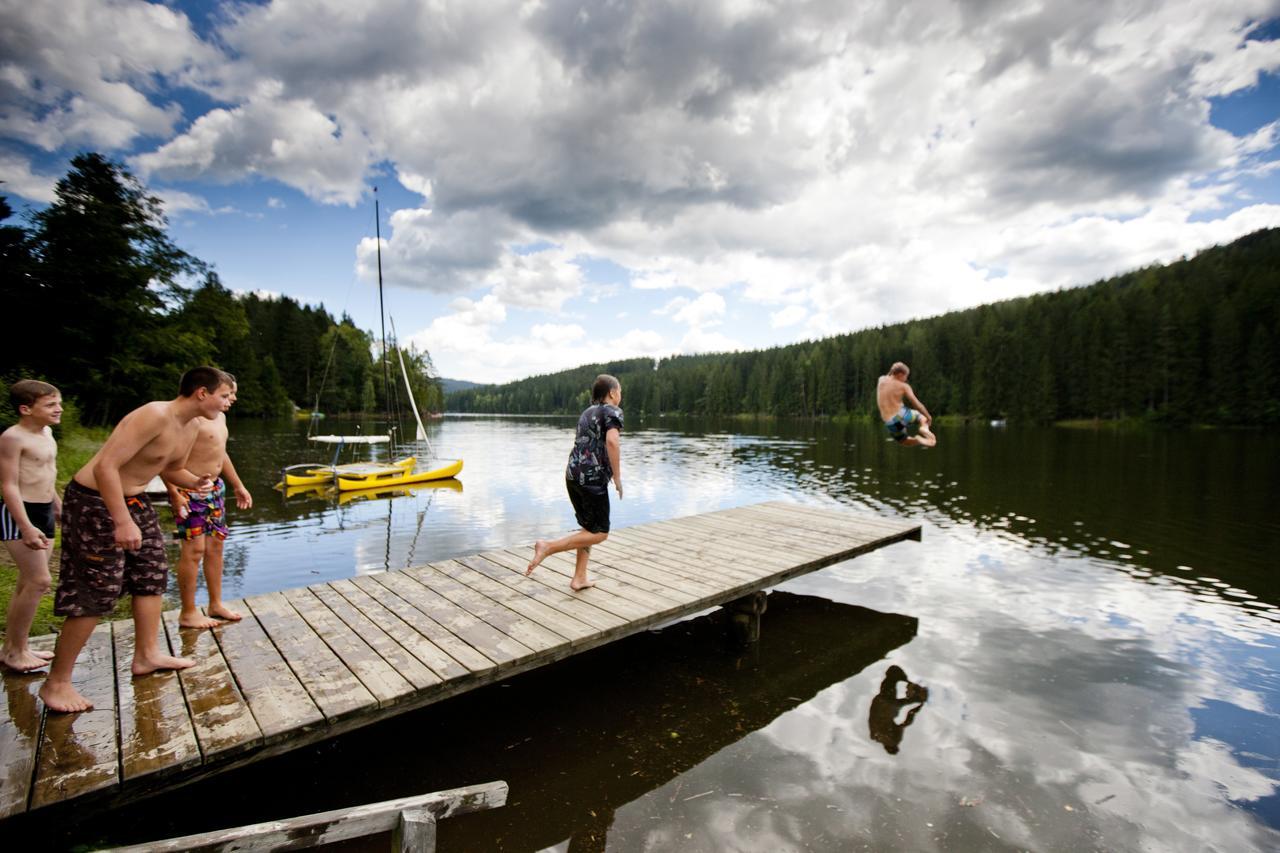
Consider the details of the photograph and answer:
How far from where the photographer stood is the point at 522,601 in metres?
6.29

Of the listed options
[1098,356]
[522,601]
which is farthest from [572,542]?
[1098,356]

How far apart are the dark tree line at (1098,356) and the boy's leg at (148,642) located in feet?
292

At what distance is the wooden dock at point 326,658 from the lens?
3338mm

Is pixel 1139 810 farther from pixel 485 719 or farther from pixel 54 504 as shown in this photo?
pixel 54 504

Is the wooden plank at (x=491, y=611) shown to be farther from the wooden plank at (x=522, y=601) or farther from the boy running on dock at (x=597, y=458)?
the boy running on dock at (x=597, y=458)

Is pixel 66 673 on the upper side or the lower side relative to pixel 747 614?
upper

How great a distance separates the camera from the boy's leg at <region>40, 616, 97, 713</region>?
3.54 metres

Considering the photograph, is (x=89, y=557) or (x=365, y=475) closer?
(x=89, y=557)

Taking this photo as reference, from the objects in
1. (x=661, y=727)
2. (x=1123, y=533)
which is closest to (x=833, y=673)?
(x=661, y=727)

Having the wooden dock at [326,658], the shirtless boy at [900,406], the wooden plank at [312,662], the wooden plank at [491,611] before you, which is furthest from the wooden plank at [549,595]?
the shirtless boy at [900,406]

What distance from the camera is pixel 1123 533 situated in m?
14.6

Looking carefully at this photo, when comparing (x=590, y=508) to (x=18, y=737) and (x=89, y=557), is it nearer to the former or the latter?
(x=89, y=557)

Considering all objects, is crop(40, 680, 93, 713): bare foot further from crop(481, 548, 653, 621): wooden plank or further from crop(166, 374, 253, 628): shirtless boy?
crop(481, 548, 653, 621): wooden plank

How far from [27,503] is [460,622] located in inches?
139
